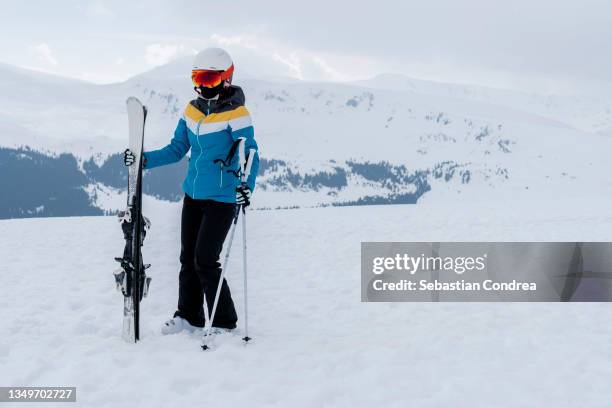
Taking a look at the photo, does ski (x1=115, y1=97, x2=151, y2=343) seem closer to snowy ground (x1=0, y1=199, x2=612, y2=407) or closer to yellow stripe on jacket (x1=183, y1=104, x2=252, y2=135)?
snowy ground (x1=0, y1=199, x2=612, y2=407)

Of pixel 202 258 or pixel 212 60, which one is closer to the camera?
pixel 212 60

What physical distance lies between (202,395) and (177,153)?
2.42m

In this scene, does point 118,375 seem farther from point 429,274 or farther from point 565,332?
point 429,274

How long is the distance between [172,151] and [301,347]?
7.76ft

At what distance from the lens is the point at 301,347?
557 centimetres

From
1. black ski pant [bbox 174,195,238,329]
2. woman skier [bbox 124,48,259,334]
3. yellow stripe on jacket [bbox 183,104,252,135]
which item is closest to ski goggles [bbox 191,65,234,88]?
woman skier [bbox 124,48,259,334]

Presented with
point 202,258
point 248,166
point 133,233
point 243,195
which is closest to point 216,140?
point 248,166

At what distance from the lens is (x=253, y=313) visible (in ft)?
23.3

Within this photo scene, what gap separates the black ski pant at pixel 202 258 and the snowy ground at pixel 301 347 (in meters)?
0.28

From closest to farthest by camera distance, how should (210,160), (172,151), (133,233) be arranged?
(210,160), (133,233), (172,151)

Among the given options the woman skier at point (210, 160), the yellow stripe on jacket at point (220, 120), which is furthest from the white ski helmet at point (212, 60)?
the yellow stripe on jacket at point (220, 120)

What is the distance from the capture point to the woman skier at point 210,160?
16.7ft

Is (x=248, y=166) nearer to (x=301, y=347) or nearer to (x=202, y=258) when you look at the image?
(x=202, y=258)

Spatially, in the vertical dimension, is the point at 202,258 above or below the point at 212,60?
below
